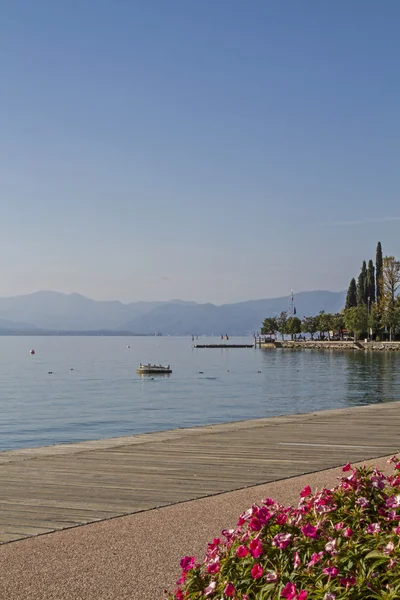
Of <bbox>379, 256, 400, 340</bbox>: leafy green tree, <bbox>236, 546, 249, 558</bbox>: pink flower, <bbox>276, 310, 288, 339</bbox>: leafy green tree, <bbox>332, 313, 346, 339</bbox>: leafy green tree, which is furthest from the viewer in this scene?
<bbox>276, 310, 288, 339</bbox>: leafy green tree

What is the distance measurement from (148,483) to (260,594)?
4629 millimetres

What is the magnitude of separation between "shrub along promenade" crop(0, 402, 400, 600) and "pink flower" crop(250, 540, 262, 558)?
48.2 inches

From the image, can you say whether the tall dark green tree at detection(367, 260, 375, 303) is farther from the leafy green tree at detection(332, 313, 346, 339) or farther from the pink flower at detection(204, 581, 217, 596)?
the pink flower at detection(204, 581, 217, 596)

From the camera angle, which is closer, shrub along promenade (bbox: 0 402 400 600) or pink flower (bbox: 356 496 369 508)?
pink flower (bbox: 356 496 369 508)

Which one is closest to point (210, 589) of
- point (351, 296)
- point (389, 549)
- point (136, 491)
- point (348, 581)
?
point (348, 581)

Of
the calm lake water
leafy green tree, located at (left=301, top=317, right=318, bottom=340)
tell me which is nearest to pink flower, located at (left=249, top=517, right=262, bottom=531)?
the calm lake water

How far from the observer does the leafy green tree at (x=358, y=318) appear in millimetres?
129500

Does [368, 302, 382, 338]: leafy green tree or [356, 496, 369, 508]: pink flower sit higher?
[368, 302, 382, 338]: leafy green tree

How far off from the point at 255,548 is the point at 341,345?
14522 cm

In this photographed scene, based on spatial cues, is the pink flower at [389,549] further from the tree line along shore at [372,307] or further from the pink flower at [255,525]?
the tree line along shore at [372,307]

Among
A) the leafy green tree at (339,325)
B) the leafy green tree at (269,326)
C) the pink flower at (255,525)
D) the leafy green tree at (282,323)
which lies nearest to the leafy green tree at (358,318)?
the leafy green tree at (339,325)

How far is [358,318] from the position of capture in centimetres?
12962

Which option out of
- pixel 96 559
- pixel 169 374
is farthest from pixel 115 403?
pixel 96 559

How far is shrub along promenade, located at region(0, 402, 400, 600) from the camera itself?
493 cm
